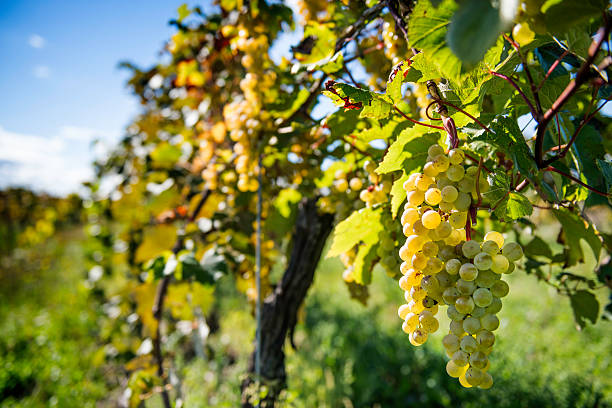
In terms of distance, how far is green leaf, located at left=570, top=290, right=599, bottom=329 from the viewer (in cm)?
93

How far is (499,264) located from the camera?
49 centimetres

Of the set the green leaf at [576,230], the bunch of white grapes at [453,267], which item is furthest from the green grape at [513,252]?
the green leaf at [576,230]

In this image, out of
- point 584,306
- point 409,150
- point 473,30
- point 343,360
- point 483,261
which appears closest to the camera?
point 473,30

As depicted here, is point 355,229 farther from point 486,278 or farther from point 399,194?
point 486,278

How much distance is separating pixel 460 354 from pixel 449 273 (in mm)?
103

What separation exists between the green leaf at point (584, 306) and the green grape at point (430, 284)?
68 cm

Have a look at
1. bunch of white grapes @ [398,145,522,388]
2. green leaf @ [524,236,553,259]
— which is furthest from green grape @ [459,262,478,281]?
green leaf @ [524,236,553,259]

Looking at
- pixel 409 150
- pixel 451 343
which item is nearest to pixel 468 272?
pixel 451 343

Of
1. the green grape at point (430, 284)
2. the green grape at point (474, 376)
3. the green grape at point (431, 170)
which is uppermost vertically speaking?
the green grape at point (431, 170)

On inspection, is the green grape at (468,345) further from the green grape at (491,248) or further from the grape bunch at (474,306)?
the green grape at (491,248)

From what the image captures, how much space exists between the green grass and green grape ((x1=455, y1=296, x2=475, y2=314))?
791mm

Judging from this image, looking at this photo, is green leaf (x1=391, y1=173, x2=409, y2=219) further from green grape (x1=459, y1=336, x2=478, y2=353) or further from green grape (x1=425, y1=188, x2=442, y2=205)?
green grape (x1=459, y1=336, x2=478, y2=353)

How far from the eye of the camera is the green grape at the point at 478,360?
0.48 metres

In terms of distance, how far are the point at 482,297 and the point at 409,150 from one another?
24 centimetres
